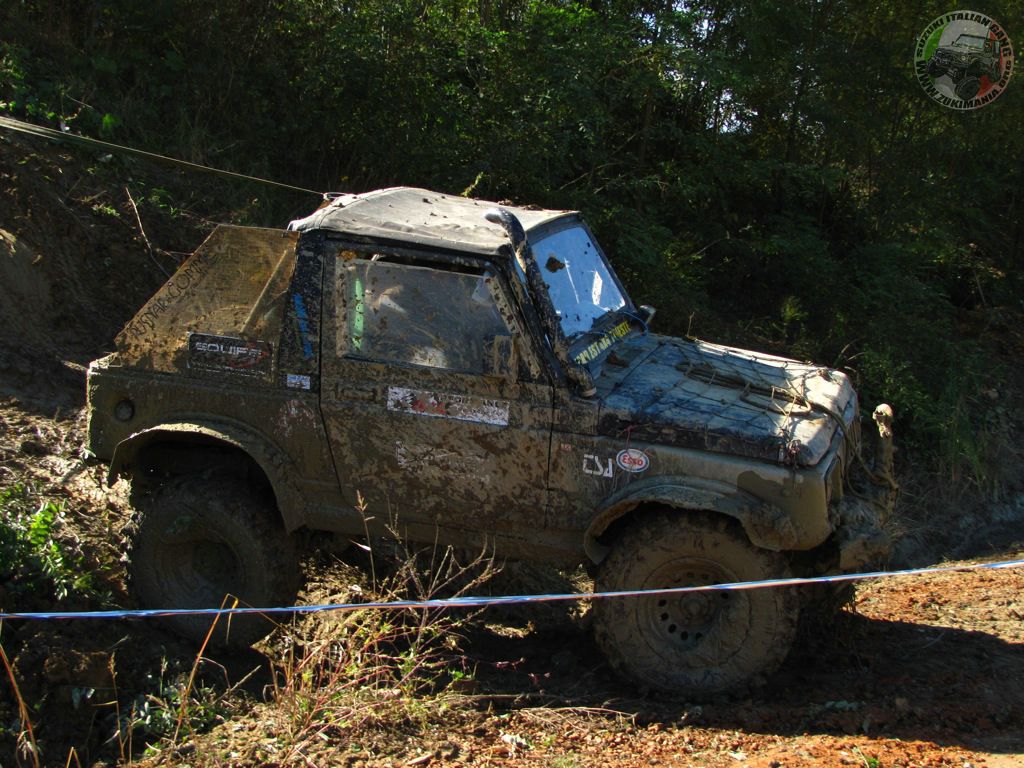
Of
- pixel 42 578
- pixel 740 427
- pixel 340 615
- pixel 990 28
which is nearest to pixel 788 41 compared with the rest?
pixel 990 28

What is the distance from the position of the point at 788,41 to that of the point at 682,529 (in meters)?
6.99

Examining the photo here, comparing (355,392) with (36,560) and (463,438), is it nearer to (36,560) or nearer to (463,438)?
(463,438)

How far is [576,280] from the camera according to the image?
5.00 meters

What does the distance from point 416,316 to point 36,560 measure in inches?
82.4

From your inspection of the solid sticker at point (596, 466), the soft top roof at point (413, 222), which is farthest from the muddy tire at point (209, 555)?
the solid sticker at point (596, 466)

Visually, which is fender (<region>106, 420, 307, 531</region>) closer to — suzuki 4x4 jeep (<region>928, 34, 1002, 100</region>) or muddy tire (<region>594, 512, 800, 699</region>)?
muddy tire (<region>594, 512, 800, 699</region>)

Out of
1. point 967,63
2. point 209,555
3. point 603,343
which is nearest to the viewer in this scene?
point 603,343

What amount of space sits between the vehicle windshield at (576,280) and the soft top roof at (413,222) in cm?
Answer: 15

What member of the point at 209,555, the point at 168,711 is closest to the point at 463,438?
the point at 209,555

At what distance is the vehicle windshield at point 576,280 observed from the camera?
4750mm

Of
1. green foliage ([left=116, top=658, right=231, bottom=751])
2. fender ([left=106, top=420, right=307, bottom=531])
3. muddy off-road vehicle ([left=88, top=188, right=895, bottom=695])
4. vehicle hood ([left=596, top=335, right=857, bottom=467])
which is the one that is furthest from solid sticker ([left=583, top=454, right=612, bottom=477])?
green foliage ([left=116, top=658, right=231, bottom=751])

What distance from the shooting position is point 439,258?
14.1ft

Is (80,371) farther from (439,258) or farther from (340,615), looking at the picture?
(439,258)

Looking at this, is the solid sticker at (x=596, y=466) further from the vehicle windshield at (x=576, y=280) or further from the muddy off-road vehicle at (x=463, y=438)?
the vehicle windshield at (x=576, y=280)
